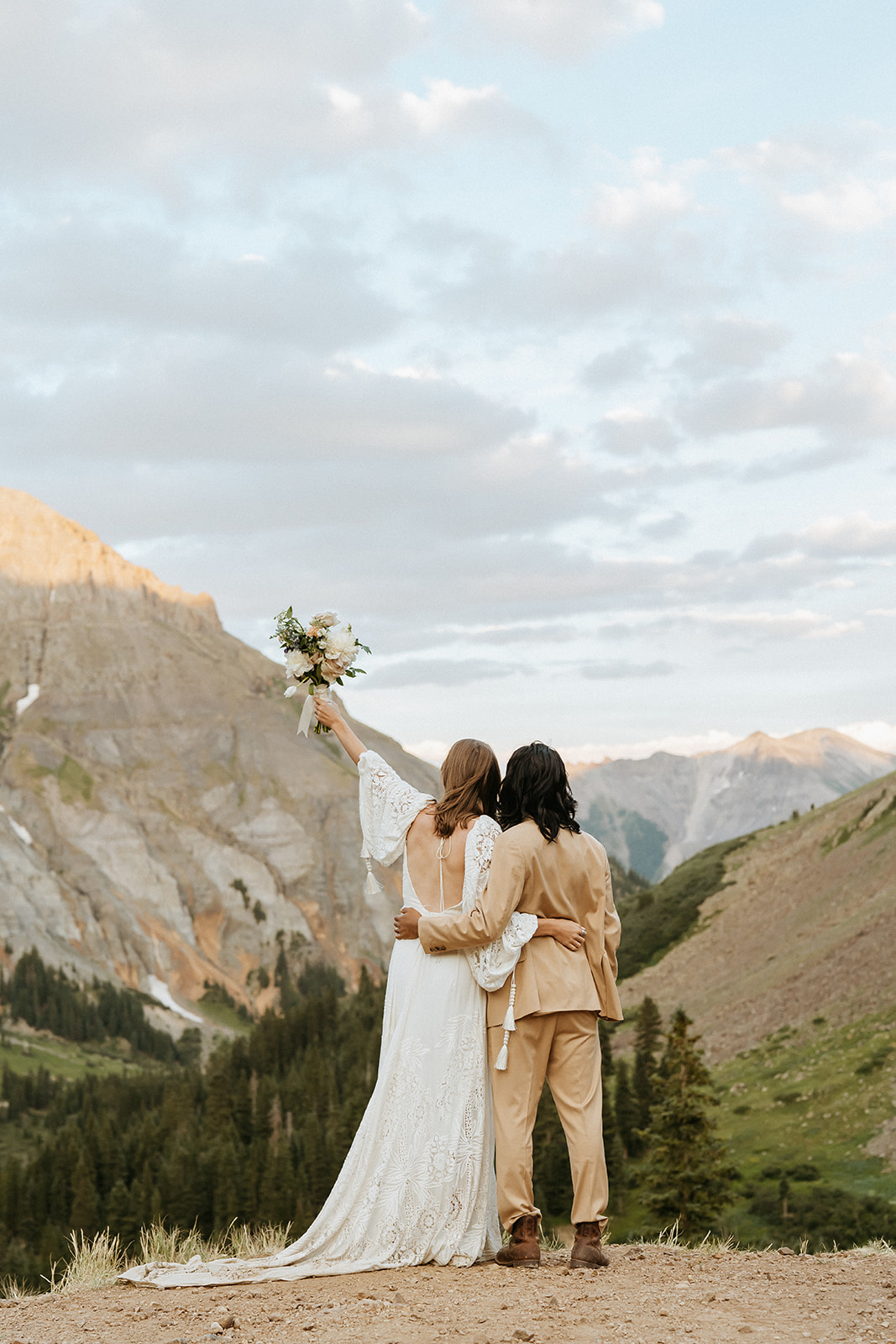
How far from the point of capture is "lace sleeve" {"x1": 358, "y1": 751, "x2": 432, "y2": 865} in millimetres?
9000

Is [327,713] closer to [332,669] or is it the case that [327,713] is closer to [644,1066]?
[332,669]

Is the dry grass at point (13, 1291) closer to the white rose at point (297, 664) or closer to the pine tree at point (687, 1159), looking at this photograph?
the white rose at point (297, 664)

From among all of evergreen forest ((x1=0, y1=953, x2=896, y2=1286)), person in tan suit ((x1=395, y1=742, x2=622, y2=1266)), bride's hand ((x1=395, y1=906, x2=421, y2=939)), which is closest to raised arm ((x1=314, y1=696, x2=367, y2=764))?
bride's hand ((x1=395, y1=906, x2=421, y2=939))

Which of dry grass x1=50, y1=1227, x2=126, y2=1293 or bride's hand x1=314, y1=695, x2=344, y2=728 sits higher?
bride's hand x1=314, y1=695, x2=344, y2=728

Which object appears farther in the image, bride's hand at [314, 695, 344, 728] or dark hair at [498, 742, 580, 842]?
bride's hand at [314, 695, 344, 728]

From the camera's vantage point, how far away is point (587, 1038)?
8258 mm

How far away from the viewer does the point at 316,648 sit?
982 cm

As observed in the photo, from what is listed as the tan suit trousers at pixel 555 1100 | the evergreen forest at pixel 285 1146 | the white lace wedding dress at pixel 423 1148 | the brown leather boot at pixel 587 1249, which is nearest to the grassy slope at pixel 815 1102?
the evergreen forest at pixel 285 1146

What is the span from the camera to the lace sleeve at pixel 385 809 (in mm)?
9000

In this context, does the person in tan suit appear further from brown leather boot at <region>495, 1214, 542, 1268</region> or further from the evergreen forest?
the evergreen forest

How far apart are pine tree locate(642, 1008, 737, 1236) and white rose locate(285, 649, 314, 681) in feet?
94.1

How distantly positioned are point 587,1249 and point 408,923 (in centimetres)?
253

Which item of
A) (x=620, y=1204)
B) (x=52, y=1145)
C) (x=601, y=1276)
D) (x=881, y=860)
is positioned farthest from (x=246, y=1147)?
(x=601, y=1276)

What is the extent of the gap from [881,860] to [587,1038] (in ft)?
224
